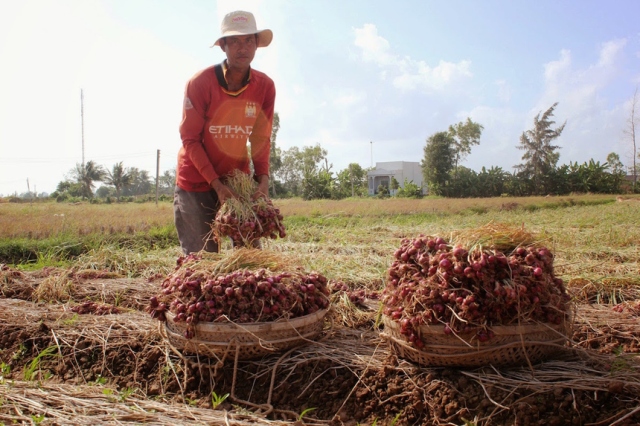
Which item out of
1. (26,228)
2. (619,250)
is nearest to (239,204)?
(619,250)

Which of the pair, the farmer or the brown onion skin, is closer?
the brown onion skin

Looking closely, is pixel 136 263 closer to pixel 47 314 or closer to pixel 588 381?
pixel 47 314

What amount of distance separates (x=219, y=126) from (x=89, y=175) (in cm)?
5657

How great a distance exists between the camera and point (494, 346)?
2.28 metres

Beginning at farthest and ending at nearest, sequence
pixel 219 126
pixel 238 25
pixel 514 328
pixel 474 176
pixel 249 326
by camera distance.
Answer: pixel 474 176 → pixel 219 126 → pixel 238 25 → pixel 249 326 → pixel 514 328

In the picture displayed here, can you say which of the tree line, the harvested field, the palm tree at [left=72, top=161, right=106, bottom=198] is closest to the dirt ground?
the harvested field

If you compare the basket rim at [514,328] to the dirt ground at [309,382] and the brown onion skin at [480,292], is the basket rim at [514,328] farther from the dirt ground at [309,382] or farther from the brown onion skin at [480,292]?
the dirt ground at [309,382]

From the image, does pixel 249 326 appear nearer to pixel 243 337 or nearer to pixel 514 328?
pixel 243 337

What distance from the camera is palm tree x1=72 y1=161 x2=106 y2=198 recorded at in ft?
175

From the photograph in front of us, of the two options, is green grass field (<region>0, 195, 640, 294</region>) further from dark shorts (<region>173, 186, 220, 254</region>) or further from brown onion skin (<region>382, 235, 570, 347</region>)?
dark shorts (<region>173, 186, 220, 254</region>)

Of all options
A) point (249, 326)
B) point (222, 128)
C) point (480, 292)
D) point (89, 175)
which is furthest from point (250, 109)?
point (89, 175)

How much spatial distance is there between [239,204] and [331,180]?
3845cm

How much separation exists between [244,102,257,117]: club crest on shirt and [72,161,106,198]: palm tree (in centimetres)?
5438

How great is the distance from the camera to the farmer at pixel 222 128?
3.52m
